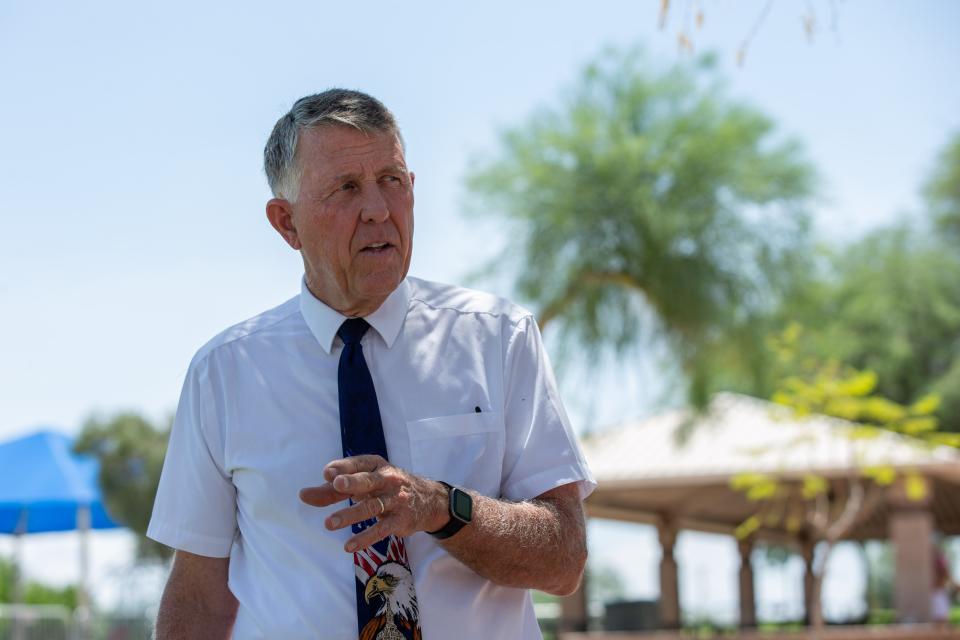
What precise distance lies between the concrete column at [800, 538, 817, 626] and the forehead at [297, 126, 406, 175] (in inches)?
818

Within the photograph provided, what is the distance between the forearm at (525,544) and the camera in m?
1.98

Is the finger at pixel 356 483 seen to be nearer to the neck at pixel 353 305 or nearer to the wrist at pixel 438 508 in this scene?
the wrist at pixel 438 508

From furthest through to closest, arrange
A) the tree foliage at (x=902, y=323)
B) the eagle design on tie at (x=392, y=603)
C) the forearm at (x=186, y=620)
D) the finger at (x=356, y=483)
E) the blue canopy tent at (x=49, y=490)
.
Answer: the tree foliage at (x=902, y=323) < the blue canopy tent at (x=49, y=490) < the forearm at (x=186, y=620) < the eagle design on tie at (x=392, y=603) < the finger at (x=356, y=483)

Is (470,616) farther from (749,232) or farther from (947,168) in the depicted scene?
(947,168)

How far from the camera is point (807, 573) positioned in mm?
23781

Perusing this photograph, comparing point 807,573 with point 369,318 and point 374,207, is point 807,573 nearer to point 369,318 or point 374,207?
point 369,318

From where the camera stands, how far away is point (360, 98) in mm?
2348

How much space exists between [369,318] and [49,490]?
10.3m

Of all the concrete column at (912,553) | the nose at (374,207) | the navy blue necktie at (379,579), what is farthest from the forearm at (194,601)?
the concrete column at (912,553)

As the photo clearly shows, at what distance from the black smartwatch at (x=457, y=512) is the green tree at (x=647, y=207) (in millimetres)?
10554

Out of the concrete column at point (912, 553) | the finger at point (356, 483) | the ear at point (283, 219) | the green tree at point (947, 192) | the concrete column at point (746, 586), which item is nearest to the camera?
the finger at point (356, 483)

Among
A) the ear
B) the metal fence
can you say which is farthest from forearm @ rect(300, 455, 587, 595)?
the metal fence

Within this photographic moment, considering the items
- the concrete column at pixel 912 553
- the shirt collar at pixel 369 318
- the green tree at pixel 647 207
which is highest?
the green tree at pixel 647 207

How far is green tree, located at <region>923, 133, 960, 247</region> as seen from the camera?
3356 centimetres
